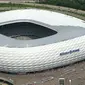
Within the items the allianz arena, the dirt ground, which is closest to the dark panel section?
the allianz arena

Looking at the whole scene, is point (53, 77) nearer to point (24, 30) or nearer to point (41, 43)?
point (41, 43)

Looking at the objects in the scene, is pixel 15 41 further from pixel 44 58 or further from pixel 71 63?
pixel 71 63

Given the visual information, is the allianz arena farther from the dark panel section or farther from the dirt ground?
the dirt ground

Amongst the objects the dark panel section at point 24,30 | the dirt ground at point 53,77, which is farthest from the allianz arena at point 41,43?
the dirt ground at point 53,77

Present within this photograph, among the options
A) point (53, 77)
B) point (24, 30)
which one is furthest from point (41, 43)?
point (24, 30)

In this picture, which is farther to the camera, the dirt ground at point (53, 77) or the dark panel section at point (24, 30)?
the dark panel section at point (24, 30)

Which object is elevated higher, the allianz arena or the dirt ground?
the allianz arena

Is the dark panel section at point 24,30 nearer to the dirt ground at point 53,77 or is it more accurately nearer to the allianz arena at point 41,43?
the allianz arena at point 41,43
